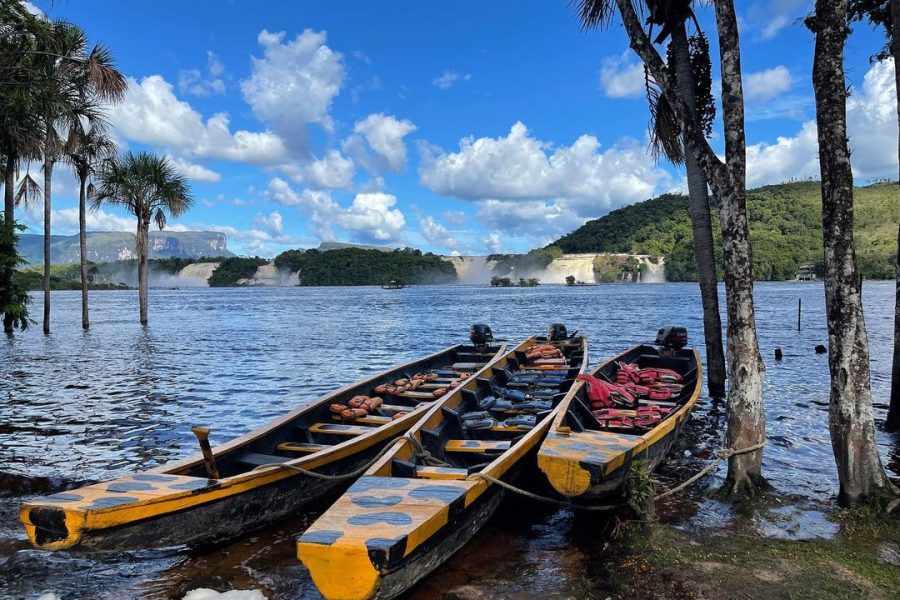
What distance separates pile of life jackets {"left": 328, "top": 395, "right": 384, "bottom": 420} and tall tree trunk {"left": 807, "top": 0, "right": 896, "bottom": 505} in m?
6.46

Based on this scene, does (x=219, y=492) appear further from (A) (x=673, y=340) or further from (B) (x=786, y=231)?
(B) (x=786, y=231)

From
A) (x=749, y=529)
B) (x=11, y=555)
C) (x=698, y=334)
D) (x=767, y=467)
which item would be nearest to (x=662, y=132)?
(x=767, y=467)

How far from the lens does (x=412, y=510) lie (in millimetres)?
4887

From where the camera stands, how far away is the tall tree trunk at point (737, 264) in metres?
6.95

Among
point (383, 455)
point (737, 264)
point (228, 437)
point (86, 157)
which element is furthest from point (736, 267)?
point (86, 157)

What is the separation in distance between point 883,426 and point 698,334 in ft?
77.3

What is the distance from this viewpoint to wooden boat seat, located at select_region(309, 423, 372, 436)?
854 cm

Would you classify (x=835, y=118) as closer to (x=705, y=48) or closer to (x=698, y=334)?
(x=705, y=48)

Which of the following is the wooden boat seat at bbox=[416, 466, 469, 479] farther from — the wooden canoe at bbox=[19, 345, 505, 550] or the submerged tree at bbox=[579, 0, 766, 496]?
the submerged tree at bbox=[579, 0, 766, 496]

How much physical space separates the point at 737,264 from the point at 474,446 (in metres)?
3.95

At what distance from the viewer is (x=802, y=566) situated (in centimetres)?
526

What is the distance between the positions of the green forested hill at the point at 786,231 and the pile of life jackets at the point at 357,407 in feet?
399

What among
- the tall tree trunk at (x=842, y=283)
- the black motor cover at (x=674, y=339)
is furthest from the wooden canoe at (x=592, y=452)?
the black motor cover at (x=674, y=339)

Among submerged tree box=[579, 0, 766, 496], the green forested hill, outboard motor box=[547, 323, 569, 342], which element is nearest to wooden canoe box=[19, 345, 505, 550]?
submerged tree box=[579, 0, 766, 496]
